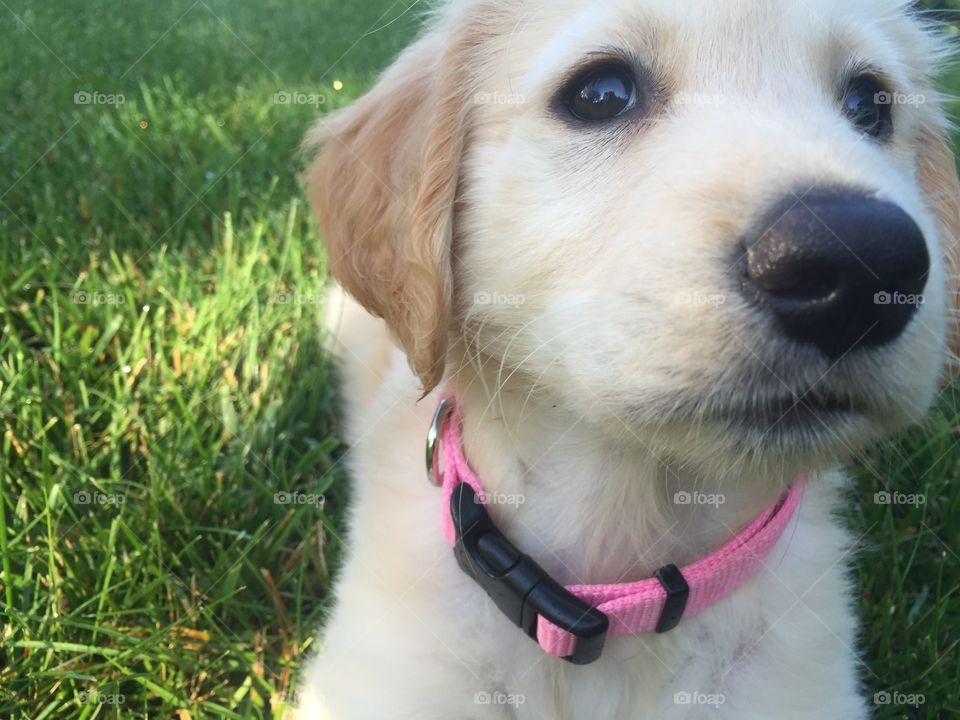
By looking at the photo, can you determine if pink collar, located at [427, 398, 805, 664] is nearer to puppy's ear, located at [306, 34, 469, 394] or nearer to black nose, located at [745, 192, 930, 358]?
puppy's ear, located at [306, 34, 469, 394]

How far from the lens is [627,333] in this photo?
5.04ft

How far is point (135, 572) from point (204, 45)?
630cm

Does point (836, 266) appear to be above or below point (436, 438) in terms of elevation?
above

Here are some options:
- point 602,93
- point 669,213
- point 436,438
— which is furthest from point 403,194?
point 669,213

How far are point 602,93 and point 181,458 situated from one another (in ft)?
6.25

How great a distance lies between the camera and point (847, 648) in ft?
7.04

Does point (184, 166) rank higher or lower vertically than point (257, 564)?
higher

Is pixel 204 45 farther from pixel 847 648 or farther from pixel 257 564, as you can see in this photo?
pixel 847 648

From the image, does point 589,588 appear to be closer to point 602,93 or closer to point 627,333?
point 627,333

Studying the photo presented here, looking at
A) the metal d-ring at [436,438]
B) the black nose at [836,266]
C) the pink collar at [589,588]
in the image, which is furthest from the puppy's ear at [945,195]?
the metal d-ring at [436,438]

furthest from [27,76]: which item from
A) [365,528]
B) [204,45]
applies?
[365,528]

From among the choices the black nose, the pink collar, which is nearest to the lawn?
the pink collar

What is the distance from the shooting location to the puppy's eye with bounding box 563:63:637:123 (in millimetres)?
1897

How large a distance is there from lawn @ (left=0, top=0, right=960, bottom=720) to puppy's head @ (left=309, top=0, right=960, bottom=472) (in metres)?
0.82
